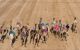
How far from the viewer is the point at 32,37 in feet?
91.4

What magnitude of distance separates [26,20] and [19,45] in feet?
35.4

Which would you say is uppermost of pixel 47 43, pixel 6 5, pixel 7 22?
pixel 6 5

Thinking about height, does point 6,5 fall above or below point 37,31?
above

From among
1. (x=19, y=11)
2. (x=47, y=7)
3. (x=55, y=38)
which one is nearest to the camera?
(x=55, y=38)

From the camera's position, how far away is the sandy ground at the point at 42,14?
27391mm

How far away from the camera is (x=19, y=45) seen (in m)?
27.4

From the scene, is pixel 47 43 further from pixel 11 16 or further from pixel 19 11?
pixel 19 11

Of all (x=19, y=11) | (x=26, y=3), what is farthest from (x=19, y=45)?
(x=26, y=3)

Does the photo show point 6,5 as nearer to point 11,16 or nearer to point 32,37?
point 11,16

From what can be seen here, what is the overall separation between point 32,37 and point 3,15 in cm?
1384

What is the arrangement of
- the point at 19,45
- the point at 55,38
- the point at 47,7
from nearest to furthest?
the point at 19,45, the point at 55,38, the point at 47,7

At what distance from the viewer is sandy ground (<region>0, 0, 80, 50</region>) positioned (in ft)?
89.9

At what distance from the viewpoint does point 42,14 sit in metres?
41.5

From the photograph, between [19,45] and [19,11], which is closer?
[19,45]
